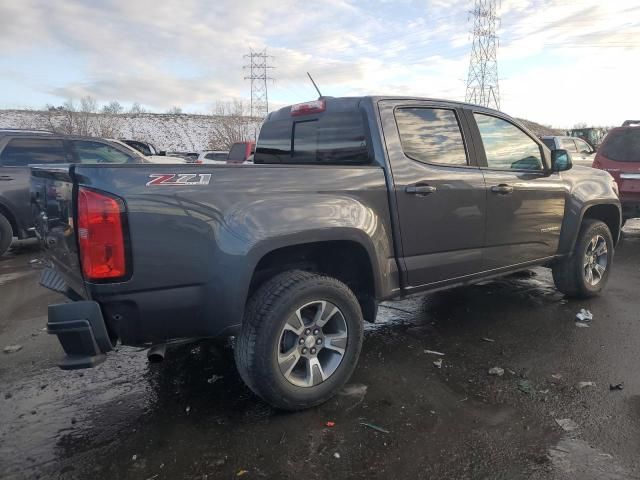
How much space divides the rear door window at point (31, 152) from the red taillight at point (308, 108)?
5.72 m

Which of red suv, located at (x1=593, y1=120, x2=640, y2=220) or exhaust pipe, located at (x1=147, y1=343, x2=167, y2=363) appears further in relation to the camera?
red suv, located at (x1=593, y1=120, x2=640, y2=220)

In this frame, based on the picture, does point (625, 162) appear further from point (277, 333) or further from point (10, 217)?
point (10, 217)

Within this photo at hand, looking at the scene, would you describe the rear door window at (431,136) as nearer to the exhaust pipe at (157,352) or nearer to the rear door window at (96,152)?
the exhaust pipe at (157,352)

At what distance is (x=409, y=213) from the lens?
3457 mm

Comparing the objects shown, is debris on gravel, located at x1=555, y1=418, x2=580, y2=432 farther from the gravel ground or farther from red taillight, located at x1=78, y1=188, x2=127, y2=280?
red taillight, located at x1=78, y1=188, x2=127, y2=280

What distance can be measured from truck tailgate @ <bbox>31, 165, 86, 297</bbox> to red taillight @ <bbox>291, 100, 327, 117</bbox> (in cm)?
189

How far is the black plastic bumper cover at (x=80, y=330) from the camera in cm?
243

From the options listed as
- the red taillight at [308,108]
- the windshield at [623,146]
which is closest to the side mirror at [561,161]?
the red taillight at [308,108]

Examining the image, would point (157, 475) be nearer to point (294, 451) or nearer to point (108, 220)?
point (294, 451)

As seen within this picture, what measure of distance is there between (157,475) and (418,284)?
6.99 feet

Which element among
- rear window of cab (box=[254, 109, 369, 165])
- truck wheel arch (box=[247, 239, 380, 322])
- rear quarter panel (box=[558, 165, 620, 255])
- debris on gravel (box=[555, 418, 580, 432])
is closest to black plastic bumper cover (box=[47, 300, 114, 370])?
truck wheel arch (box=[247, 239, 380, 322])

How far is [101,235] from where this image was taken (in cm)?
241

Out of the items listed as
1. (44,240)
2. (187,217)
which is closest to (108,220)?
(187,217)

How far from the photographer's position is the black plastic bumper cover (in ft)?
7.98
